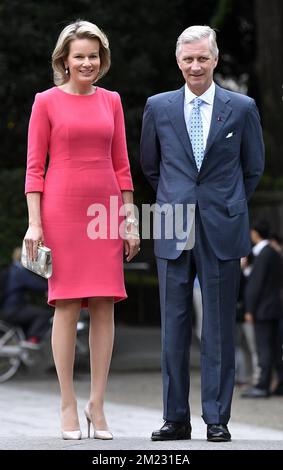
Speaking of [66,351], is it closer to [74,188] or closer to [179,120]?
[74,188]

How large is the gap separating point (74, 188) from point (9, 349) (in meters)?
9.76

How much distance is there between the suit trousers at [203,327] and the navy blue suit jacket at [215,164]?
2.5 inches

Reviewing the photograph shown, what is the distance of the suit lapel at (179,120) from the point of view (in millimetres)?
6039

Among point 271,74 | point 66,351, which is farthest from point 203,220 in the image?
point 271,74

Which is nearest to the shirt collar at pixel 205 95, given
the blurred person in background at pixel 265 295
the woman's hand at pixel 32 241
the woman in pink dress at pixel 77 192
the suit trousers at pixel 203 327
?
the woman in pink dress at pixel 77 192

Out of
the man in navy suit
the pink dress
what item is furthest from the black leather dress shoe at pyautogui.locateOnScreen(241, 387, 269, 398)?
the pink dress

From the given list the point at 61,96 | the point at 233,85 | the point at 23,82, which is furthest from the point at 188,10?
the point at 61,96

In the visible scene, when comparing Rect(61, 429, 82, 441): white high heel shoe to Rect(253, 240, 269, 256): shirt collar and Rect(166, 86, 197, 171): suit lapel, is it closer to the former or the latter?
Rect(166, 86, 197, 171): suit lapel

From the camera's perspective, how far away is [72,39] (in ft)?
19.5

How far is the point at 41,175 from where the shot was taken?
600 cm

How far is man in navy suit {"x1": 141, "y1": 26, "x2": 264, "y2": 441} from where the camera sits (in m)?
6.02
